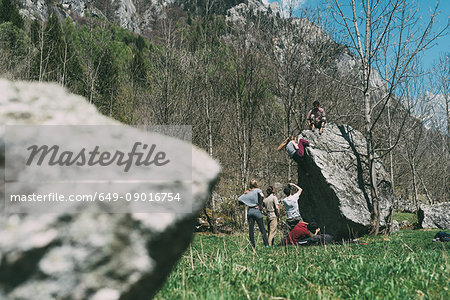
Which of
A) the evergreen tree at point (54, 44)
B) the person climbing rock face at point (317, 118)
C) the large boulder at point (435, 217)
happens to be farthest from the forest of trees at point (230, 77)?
the large boulder at point (435, 217)

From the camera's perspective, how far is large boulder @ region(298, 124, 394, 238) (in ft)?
31.2

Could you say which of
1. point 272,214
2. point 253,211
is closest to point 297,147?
point 272,214

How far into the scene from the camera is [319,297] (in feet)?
7.42

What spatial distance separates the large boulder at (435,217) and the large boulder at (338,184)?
8.89 metres

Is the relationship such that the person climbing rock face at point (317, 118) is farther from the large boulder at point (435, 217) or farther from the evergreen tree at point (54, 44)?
the evergreen tree at point (54, 44)

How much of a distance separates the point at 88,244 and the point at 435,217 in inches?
826

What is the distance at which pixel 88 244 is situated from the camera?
1.48 m

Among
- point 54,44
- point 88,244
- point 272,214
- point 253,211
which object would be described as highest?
point 54,44

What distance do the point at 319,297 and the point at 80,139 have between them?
1.91 metres

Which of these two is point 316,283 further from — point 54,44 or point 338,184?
point 54,44

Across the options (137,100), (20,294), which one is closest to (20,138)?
(20,294)

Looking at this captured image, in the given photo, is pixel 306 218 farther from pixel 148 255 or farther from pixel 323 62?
pixel 148 255

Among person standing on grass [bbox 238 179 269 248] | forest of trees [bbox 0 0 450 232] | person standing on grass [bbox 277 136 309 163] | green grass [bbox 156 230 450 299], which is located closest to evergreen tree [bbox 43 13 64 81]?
forest of trees [bbox 0 0 450 232]

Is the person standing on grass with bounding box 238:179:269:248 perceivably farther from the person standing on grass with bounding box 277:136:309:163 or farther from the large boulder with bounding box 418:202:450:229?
the large boulder with bounding box 418:202:450:229
